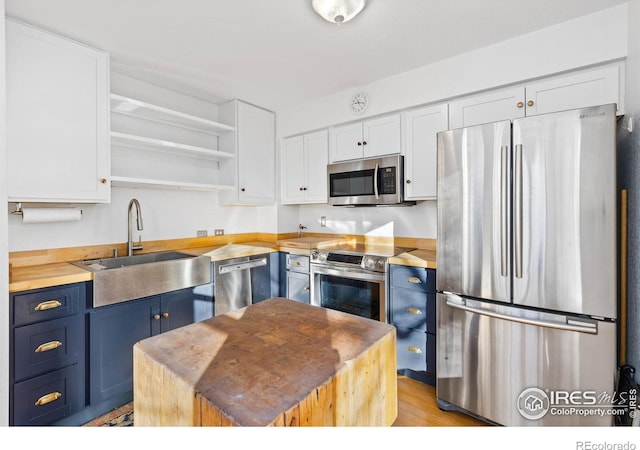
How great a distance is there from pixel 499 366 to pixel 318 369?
4.77ft

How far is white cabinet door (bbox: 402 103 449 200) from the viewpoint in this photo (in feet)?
8.24

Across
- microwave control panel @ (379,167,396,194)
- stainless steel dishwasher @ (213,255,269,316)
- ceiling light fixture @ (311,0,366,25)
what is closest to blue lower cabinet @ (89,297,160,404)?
stainless steel dishwasher @ (213,255,269,316)

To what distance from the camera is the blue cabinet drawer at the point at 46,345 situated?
5.51 ft

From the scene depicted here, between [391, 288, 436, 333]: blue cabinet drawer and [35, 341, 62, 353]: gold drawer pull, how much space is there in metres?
2.18

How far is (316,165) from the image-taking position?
3301 millimetres

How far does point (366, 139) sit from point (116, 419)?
2.83 meters

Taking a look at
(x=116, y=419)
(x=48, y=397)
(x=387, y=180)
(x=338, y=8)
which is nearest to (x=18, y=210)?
(x=48, y=397)

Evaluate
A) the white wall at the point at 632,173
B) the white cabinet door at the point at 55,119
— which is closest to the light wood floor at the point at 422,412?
the white wall at the point at 632,173

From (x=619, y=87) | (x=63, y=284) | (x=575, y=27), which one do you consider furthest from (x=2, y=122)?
(x=619, y=87)

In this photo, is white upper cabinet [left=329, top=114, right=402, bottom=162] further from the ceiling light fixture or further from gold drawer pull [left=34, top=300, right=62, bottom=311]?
gold drawer pull [left=34, top=300, right=62, bottom=311]

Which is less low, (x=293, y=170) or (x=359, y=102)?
(x=359, y=102)

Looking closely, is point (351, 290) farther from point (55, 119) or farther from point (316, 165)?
point (55, 119)

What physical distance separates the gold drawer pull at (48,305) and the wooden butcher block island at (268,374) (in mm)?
1267

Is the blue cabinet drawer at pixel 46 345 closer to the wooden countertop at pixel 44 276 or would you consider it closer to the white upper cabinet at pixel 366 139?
the wooden countertop at pixel 44 276
